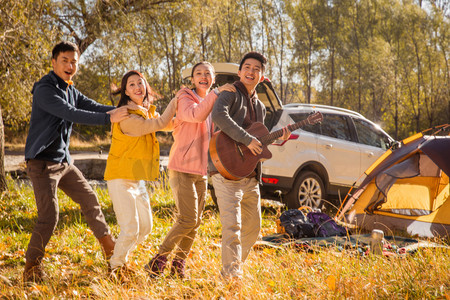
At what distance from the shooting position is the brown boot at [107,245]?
12.5 ft

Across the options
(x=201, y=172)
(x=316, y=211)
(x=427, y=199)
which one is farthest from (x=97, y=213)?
(x=427, y=199)

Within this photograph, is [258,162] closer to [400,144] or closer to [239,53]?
[400,144]

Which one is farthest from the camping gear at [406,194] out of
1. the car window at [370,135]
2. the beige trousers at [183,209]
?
the beige trousers at [183,209]

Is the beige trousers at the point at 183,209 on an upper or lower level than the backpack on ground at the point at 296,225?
upper

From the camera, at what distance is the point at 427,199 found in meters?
6.32

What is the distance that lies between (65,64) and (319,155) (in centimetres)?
433

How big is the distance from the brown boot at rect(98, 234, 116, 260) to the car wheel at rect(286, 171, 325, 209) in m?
3.43

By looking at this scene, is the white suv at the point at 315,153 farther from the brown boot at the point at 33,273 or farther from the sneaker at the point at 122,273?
the brown boot at the point at 33,273

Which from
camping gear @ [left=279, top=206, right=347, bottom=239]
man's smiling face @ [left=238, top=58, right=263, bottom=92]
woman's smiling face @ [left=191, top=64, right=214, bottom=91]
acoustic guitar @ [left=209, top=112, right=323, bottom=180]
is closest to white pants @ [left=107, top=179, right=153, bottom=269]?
acoustic guitar @ [left=209, top=112, right=323, bottom=180]

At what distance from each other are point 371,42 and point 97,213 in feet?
88.4

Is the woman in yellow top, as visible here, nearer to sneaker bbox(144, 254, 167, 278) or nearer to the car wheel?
sneaker bbox(144, 254, 167, 278)

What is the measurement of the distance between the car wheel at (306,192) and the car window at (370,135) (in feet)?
4.19

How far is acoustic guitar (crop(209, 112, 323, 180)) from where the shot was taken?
335cm

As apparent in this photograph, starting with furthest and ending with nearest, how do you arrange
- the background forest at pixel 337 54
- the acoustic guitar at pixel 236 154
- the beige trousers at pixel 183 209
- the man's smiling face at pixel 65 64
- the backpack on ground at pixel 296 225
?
the background forest at pixel 337 54 < the backpack on ground at pixel 296 225 < the man's smiling face at pixel 65 64 < the beige trousers at pixel 183 209 < the acoustic guitar at pixel 236 154
